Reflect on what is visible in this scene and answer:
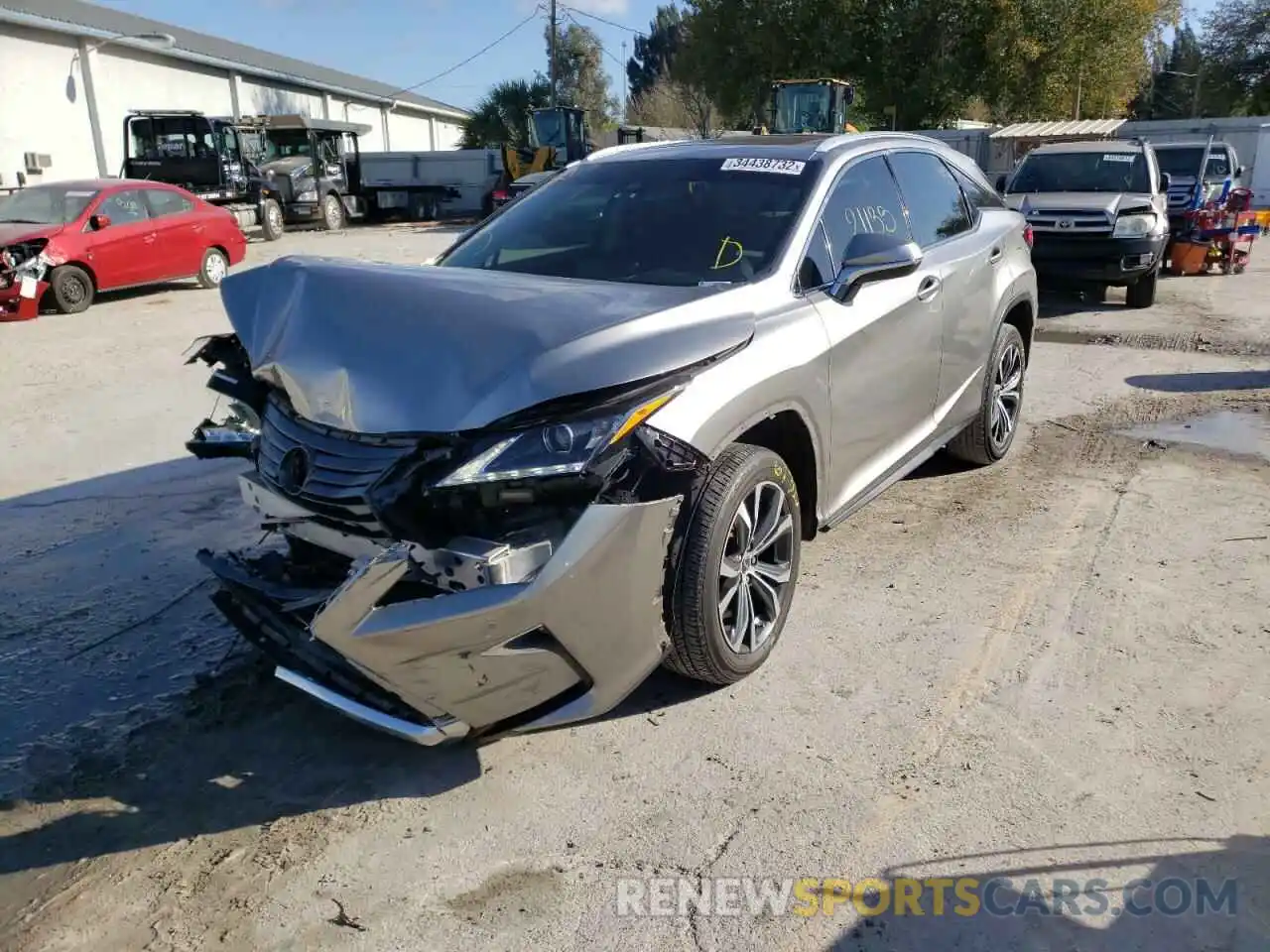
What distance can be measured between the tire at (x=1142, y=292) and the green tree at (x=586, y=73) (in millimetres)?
44435

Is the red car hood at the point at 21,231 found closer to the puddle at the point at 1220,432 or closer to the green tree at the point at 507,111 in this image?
the puddle at the point at 1220,432

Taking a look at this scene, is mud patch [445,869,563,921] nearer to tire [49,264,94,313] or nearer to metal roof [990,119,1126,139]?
tire [49,264,94,313]

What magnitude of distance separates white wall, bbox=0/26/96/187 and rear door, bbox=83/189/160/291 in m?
12.5

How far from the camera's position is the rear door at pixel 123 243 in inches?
503

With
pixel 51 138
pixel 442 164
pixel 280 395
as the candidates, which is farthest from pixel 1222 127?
pixel 280 395

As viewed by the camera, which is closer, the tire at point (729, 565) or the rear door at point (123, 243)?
the tire at point (729, 565)

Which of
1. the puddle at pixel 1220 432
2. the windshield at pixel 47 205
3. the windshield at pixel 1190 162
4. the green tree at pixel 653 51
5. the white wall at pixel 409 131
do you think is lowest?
the puddle at pixel 1220 432

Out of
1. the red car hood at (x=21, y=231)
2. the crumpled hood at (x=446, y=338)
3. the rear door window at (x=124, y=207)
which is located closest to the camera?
the crumpled hood at (x=446, y=338)

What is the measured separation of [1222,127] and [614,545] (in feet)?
111

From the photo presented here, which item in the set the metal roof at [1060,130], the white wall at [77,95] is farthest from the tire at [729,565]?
the white wall at [77,95]

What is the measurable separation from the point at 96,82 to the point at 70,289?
Result: 57.4 ft

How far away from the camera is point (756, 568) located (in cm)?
356

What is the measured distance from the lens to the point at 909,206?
4938 mm

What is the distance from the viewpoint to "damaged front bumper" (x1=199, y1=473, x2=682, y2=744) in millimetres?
2643
